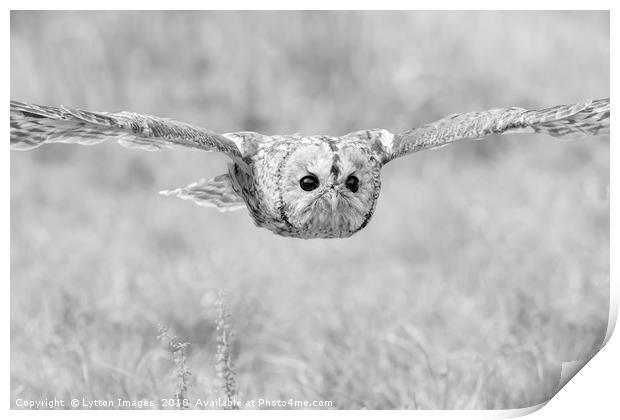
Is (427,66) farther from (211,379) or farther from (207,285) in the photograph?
(211,379)

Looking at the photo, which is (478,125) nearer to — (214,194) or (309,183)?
(309,183)

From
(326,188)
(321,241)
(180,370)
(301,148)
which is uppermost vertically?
(301,148)

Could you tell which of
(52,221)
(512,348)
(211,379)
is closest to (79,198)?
(52,221)

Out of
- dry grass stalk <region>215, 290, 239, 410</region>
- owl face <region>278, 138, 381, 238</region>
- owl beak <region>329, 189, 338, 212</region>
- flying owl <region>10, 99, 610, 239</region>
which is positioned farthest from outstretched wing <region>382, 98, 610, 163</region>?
dry grass stalk <region>215, 290, 239, 410</region>

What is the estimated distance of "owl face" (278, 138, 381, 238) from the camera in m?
2.69

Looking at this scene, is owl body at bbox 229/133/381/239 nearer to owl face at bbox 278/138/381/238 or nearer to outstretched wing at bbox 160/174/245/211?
owl face at bbox 278/138/381/238

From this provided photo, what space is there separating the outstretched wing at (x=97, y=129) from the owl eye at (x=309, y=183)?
199mm

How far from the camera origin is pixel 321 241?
206 inches

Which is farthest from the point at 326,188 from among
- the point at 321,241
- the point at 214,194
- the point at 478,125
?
the point at 321,241

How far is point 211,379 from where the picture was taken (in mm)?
3504

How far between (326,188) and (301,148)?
4.8 inches
